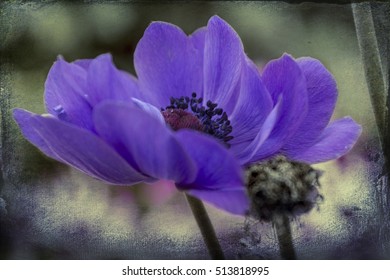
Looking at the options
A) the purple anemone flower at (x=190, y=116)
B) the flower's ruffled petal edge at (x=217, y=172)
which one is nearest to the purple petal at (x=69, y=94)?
the purple anemone flower at (x=190, y=116)

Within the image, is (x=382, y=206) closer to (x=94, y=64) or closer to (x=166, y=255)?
(x=166, y=255)

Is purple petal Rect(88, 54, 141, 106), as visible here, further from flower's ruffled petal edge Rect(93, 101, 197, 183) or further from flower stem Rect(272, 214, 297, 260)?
flower stem Rect(272, 214, 297, 260)

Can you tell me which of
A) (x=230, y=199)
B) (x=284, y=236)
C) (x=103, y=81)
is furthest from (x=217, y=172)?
(x=284, y=236)

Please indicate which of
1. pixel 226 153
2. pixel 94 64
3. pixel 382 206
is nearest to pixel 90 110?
pixel 94 64

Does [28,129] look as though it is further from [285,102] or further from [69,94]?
[285,102]
